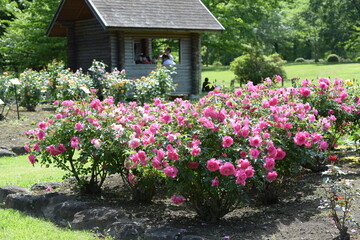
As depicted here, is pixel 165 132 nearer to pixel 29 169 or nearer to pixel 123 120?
pixel 123 120

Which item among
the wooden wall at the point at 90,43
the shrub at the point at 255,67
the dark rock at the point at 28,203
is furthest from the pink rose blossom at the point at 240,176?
the shrub at the point at 255,67

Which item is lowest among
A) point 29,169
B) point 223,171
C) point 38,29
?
point 29,169

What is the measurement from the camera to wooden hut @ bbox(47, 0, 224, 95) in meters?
19.6

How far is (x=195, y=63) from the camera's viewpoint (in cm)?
2180

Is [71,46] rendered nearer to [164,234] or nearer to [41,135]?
[41,135]

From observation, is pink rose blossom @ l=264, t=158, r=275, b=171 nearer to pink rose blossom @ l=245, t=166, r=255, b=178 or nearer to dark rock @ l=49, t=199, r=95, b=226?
pink rose blossom @ l=245, t=166, r=255, b=178

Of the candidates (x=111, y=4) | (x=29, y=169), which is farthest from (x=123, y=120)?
(x=111, y=4)

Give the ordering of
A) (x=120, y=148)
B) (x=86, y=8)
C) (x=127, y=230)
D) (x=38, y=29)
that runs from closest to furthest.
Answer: (x=127, y=230)
(x=120, y=148)
(x=86, y=8)
(x=38, y=29)

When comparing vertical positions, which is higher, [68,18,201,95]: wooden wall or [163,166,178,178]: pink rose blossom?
[68,18,201,95]: wooden wall

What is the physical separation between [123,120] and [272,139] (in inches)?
69.9

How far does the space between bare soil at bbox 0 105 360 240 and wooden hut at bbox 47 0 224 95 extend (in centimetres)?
1267

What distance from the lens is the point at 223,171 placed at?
4.90 m

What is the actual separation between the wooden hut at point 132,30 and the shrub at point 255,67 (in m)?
6.21

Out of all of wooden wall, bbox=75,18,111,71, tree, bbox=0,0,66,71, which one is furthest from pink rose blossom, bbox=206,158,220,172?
tree, bbox=0,0,66,71
